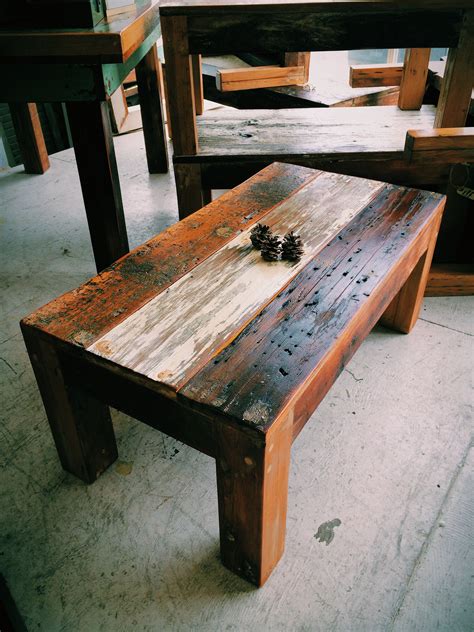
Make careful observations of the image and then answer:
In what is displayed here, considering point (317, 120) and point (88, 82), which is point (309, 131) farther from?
point (88, 82)

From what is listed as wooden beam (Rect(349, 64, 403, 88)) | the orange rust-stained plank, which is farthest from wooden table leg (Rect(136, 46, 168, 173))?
the orange rust-stained plank

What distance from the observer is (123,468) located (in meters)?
1.72

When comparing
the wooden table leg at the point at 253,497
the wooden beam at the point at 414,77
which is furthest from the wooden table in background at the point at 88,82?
the wooden beam at the point at 414,77

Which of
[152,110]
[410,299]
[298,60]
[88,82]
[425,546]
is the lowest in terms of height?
[425,546]

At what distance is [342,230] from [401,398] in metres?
0.66

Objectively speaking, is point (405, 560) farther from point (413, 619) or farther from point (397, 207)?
point (397, 207)

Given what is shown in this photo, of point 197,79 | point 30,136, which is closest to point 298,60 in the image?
point 197,79

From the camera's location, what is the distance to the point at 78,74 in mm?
1878

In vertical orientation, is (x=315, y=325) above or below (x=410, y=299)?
above

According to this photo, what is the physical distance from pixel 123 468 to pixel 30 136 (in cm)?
259

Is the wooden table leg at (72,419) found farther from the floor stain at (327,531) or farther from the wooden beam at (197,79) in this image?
the wooden beam at (197,79)

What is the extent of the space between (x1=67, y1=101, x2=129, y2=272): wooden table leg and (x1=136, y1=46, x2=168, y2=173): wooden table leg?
1.42 metres

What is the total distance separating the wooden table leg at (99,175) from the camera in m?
1.97

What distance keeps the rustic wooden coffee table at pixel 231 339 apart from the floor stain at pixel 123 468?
0.05 meters
